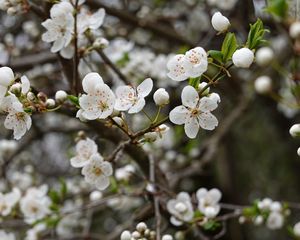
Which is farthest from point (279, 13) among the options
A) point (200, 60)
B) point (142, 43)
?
point (142, 43)

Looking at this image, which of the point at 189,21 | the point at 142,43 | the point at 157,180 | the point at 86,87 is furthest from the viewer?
the point at 189,21

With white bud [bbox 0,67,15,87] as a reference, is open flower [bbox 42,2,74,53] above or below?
below

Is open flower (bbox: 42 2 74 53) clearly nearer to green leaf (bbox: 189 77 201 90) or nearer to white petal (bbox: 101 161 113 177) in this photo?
white petal (bbox: 101 161 113 177)

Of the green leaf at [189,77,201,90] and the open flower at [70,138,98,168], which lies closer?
the green leaf at [189,77,201,90]

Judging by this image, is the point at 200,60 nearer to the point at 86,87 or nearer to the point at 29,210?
the point at 86,87

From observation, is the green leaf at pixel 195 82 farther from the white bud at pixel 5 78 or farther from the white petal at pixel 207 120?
the white bud at pixel 5 78

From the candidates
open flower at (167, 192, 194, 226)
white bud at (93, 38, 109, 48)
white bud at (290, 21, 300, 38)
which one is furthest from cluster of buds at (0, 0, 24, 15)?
white bud at (290, 21, 300, 38)
